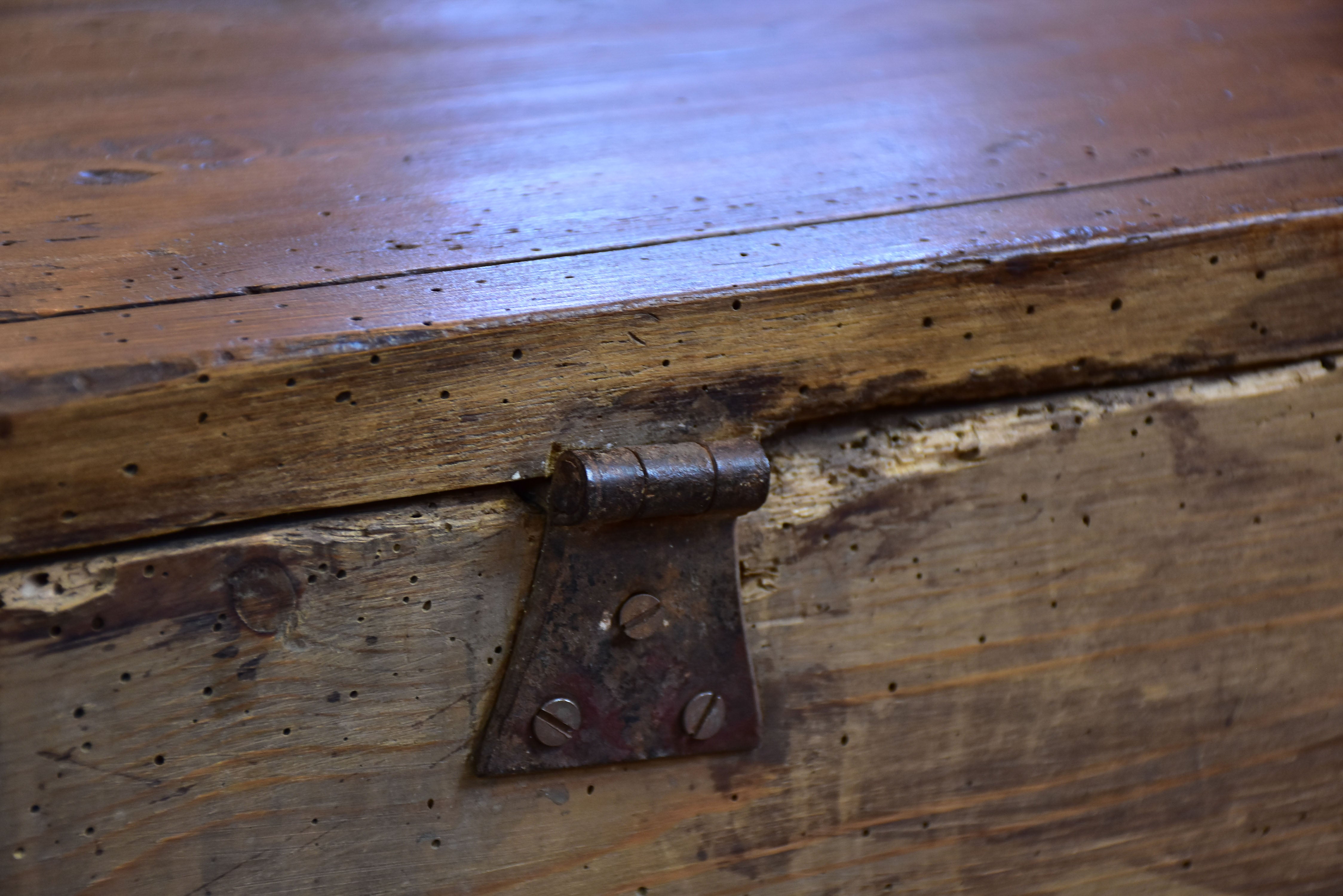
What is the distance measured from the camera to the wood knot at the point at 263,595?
19.8 inches

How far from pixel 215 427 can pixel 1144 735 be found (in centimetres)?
56

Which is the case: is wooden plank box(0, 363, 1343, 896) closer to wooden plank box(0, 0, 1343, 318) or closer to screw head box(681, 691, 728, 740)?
screw head box(681, 691, 728, 740)

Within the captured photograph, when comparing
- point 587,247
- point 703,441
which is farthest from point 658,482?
point 587,247

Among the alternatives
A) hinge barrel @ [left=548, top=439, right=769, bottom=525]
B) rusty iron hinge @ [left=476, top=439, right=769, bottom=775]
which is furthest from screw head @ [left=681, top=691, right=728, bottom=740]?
A: hinge barrel @ [left=548, top=439, right=769, bottom=525]

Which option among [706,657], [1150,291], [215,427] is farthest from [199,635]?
[1150,291]

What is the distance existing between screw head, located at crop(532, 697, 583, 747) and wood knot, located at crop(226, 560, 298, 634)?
13 cm

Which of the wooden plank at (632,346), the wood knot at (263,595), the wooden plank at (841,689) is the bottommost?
the wooden plank at (841,689)

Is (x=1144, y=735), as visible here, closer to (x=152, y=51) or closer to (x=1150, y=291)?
(x=1150, y=291)

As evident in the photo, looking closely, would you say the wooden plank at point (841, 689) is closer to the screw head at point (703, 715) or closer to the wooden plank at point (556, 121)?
the screw head at point (703, 715)

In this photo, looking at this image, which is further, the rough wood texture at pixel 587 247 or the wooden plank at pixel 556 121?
the wooden plank at pixel 556 121

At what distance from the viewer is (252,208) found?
0.63 metres

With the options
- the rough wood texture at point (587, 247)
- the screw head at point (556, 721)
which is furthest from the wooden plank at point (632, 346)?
the screw head at point (556, 721)

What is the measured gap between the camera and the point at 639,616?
1.82ft

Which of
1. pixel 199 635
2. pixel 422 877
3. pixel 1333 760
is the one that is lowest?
pixel 1333 760
